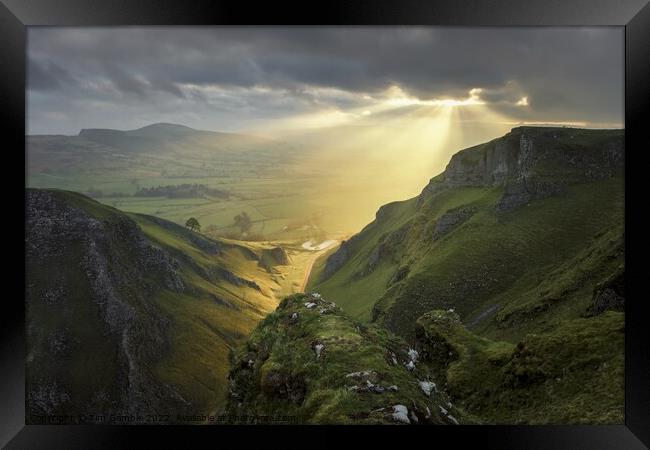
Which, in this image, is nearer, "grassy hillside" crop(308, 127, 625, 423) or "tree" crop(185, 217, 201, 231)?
"grassy hillside" crop(308, 127, 625, 423)

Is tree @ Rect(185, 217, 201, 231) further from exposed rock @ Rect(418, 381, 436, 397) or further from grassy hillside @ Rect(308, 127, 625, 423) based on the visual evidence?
exposed rock @ Rect(418, 381, 436, 397)

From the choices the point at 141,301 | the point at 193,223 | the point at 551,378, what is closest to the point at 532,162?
the point at 551,378

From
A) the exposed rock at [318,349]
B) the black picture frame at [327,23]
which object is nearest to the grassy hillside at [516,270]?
the black picture frame at [327,23]

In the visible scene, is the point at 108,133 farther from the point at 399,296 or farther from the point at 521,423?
the point at 399,296

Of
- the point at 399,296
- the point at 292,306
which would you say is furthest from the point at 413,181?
the point at 399,296

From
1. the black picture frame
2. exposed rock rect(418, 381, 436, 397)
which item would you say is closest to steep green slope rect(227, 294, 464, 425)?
exposed rock rect(418, 381, 436, 397)

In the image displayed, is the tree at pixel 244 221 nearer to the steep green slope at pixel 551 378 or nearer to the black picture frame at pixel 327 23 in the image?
the black picture frame at pixel 327 23
